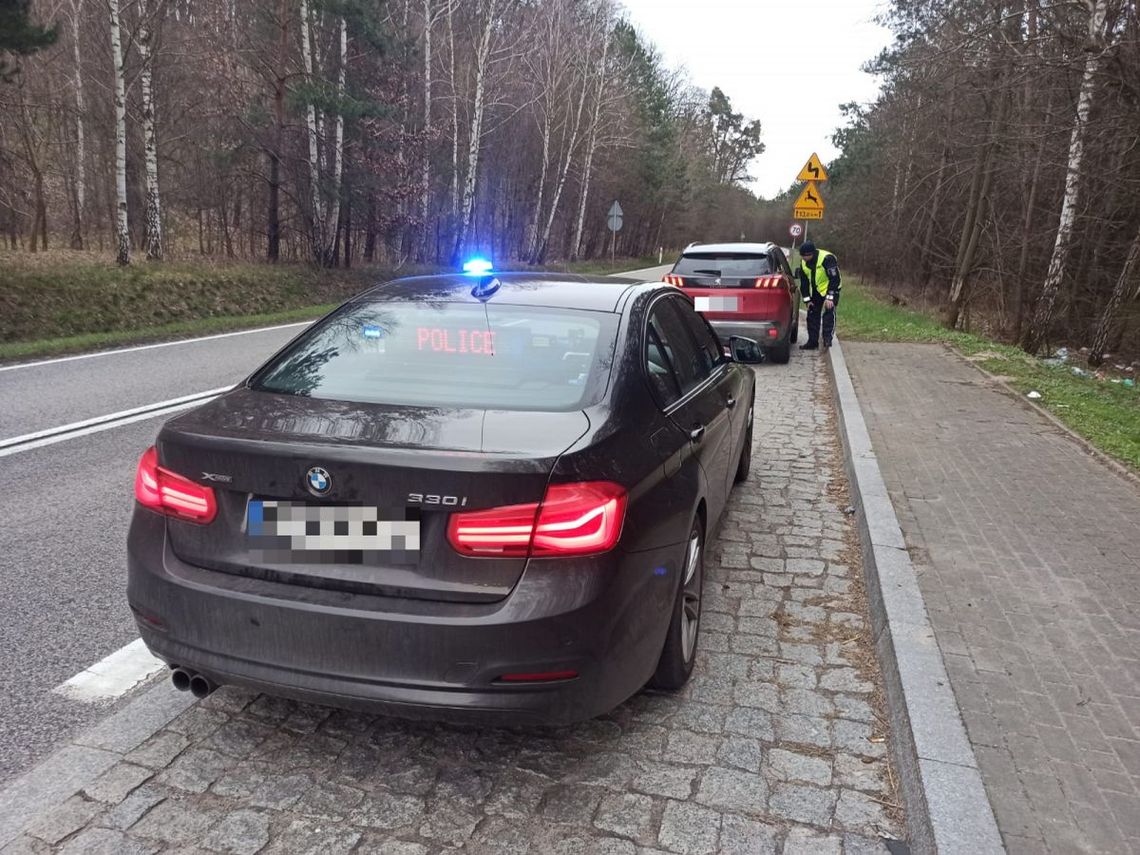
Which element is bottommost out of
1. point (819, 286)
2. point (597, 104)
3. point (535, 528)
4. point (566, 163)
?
point (535, 528)

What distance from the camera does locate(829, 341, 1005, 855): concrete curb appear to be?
234 centimetres

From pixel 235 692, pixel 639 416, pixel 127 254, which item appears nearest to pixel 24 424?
pixel 235 692

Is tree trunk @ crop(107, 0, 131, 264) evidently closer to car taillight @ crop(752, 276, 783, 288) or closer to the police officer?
car taillight @ crop(752, 276, 783, 288)

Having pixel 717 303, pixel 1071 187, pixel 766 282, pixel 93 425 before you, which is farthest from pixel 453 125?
pixel 93 425

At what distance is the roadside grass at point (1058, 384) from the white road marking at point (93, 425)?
7.63m

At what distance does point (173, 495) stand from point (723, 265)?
9676 mm

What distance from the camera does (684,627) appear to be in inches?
126

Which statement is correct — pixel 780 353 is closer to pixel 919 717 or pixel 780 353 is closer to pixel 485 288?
pixel 485 288

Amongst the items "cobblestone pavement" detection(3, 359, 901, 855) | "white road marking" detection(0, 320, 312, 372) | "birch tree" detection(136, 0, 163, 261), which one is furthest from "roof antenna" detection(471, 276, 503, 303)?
"birch tree" detection(136, 0, 163, 261)

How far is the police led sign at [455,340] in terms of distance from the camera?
127 inches

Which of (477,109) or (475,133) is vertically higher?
(477,109)

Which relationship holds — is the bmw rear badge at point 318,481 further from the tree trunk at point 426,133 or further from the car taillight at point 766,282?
the tree trunk at point 426,133

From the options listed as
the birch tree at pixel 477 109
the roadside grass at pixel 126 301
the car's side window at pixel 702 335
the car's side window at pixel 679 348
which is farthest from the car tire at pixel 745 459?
the birch tree at pixel 477 109

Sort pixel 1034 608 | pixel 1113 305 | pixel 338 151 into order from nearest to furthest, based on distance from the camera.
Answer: pixel 1034 608 < pixel 1113 305 < pixel 338 151
